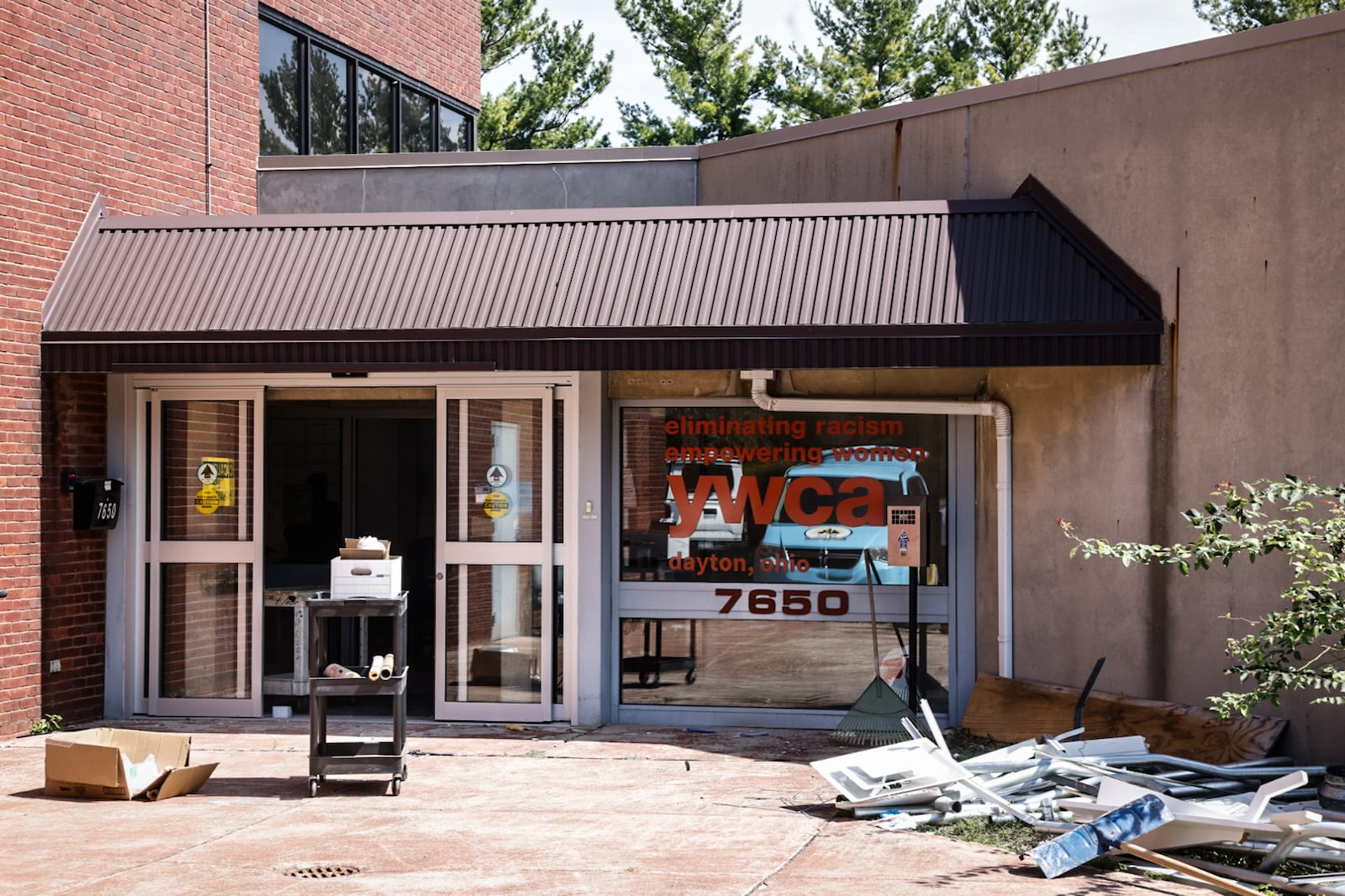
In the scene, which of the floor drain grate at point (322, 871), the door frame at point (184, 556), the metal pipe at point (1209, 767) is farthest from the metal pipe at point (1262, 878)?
the door frame at point (184, 556)

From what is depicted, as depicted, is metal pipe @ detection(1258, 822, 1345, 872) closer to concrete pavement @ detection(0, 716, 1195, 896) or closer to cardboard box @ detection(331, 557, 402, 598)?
concrete pavement @ detection(0, 716, 1195, 896)

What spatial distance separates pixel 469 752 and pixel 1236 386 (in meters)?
5.73

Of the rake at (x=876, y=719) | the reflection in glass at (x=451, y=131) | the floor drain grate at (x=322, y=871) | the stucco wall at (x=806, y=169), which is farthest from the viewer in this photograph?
the reflection in glass at (x=451, y=131)

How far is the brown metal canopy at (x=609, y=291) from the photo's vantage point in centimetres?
1013

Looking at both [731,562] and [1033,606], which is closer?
[1033,606]

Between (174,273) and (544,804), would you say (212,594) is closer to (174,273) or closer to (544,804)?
(174,273)

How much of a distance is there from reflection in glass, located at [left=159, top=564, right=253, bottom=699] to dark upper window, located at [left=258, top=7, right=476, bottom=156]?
15.6 feet

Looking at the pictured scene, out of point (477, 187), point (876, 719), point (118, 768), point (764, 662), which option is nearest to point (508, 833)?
point (118, 768)

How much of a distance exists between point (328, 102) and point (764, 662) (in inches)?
319

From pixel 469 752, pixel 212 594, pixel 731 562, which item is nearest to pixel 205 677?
pixel 212 594

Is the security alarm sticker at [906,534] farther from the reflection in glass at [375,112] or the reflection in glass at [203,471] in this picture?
the reflection in glass at [375,112]

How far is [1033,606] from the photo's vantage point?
10.7 m

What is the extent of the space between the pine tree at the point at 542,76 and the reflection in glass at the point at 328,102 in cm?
2045

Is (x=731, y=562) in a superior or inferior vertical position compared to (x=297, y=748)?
superior
